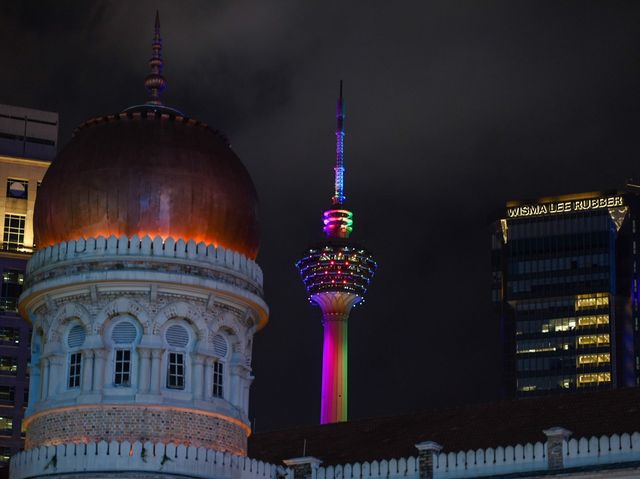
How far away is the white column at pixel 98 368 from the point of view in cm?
5206

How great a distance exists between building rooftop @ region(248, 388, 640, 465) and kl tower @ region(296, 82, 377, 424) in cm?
11873

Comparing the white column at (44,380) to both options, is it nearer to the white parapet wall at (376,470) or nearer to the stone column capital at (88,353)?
the stone column capital at (88,353)

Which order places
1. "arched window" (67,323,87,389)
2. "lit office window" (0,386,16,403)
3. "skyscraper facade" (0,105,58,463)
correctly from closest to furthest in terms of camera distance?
1. "arched window" (67,323,87,389)
2. "skyscraper facade" (0,105,58,463)
3. "lit office window" (0,386,16,403)

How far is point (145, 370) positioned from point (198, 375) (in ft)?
6.07

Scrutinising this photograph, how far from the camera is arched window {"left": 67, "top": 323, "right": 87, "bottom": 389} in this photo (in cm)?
5281

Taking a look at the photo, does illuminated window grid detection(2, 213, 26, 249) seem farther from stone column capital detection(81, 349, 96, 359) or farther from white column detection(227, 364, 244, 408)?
stone column capital detection(81, 349, 96, 359)

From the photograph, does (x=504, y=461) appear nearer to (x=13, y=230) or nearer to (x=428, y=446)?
(x=428, y=446)

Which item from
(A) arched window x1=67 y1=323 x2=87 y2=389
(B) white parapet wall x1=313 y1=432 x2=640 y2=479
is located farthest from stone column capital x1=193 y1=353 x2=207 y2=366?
(B) white parapet wall x1=313 y1=432 x2=640 y2=479

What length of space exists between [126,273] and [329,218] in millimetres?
139719

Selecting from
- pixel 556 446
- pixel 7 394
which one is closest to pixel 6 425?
pixel 7 394

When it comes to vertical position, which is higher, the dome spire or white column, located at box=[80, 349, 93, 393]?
the dome spire

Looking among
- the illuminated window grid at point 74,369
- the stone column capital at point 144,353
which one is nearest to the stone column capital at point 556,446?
the stone column capital at point 144,353

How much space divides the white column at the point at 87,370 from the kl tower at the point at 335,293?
128628 millimetres

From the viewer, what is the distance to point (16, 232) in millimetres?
149750
